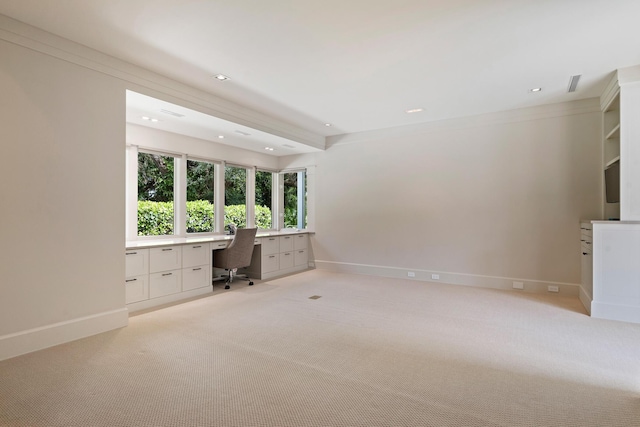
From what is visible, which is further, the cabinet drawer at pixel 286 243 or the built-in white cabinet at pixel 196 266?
the cabinet drawer at pixel 286 243

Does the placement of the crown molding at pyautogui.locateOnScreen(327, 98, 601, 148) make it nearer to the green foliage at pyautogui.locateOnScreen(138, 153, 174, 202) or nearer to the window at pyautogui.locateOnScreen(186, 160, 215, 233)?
the window at pyautogui.locateOnScreen(186, 160, 215, 233)

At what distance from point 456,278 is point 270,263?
11.1 feet

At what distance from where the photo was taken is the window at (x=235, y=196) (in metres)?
6.54

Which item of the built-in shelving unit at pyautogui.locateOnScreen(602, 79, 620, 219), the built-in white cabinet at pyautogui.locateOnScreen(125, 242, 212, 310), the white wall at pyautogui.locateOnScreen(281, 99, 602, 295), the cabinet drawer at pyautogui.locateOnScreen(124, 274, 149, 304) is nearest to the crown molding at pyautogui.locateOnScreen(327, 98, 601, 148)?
the white wall at pyautogui.locateOnScreen(281, 99, 602, 295)

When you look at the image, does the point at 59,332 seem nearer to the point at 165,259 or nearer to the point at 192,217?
the point at 165,259

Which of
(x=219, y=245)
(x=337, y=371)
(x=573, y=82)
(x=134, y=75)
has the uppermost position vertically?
(x=573, y=82)

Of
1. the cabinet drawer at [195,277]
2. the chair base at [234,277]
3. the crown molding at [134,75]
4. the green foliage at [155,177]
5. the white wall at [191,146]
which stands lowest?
the chair base at [234,277]

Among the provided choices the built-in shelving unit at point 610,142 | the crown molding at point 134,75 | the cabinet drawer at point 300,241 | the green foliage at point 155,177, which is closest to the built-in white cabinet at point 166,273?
the green foliage at point 155,177

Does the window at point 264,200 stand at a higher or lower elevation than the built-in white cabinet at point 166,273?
higher

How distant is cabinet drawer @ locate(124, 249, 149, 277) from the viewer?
3.93 meters

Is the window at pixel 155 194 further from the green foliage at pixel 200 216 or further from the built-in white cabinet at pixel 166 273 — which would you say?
the built-in white cabinet at pixel 166 273

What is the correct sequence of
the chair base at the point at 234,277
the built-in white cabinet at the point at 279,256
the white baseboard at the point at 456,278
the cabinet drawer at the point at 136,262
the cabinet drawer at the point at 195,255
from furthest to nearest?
the built-in white cabinet at the point at 279,256 < the chair base at the point at 234,277 < the white baseboard at the point at 456,278 < the cabinet drawer at the point at 195,255 < the cabinet drawer at the point at 136,262

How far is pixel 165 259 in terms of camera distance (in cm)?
437

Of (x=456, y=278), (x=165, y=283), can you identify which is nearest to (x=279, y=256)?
(x=165, y=283)
